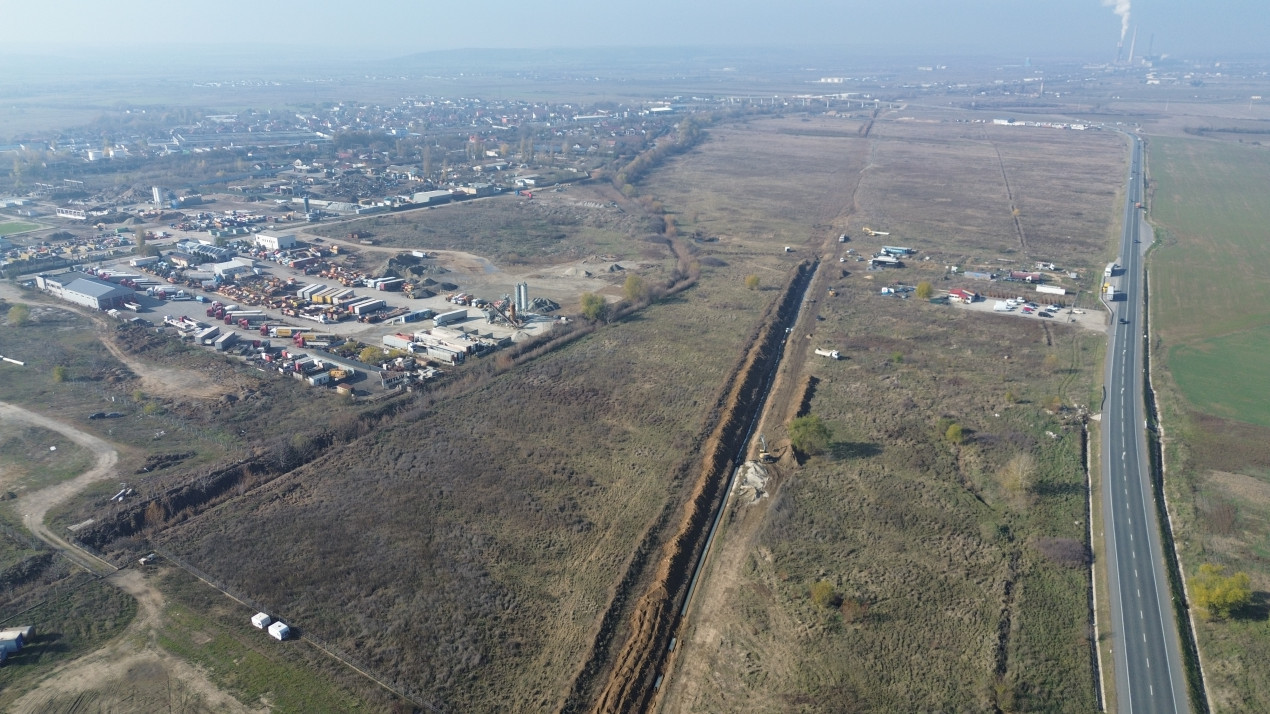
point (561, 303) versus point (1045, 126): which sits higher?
point (1045, 126)

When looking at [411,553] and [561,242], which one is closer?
[411,553]

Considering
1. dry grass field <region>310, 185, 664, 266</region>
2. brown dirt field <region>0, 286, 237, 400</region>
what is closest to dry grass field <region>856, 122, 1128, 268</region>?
dry grass field <region>310, 185, 664, 266</region>

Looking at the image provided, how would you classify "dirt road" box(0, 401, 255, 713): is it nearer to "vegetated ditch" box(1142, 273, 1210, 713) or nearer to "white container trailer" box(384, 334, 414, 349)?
"white container trailer" box(384, 334, 414, 349)

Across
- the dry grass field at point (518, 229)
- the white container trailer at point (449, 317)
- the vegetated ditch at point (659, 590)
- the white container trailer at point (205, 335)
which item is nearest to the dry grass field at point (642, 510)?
the vegetated ditch at point (659, 590)

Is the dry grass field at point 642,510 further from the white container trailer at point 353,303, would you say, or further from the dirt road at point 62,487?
the white container trailer at point 353,303

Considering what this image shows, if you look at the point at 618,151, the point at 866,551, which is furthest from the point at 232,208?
the point at 866,551

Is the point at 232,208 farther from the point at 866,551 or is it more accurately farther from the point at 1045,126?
the point at 1045,126

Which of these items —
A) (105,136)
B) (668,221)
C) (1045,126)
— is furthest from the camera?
(1045,126)
